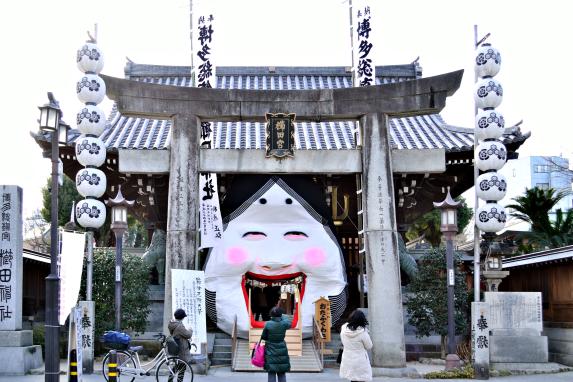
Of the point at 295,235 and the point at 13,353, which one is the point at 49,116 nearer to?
the point at 13,353

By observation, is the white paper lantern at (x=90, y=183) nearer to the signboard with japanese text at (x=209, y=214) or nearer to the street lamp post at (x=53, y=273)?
the signboard with japanese text at (x=209, y=214)

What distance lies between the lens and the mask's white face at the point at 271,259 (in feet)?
60.0

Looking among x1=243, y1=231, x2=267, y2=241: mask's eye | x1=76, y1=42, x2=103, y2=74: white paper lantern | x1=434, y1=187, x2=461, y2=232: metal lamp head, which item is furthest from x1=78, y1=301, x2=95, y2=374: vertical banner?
x1=434, y1=187, x2=461, y2=232: metal lamp head

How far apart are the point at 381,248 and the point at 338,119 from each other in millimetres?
3301

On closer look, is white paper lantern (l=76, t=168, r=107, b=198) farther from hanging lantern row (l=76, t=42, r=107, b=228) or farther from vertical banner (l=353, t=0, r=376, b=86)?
vertical banner (l=353, t=0, r=376, b=86)

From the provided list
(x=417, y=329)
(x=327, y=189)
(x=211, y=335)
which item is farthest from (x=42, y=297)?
(x=417, y=329)

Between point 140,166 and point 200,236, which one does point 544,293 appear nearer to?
point 200,236

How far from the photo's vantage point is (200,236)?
18.0 meters

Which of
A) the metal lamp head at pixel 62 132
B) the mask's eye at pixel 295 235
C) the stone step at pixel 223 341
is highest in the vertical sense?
the metal lamp head at pixel 62 132

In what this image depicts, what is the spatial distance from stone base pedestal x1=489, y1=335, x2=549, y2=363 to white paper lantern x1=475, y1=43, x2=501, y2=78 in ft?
20.9

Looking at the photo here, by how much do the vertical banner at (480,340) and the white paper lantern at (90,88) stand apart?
9.71 metres

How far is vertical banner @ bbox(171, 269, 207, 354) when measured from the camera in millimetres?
15000

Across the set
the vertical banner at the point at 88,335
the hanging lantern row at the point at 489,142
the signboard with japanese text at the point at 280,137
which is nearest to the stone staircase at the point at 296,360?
the vertical banner at the point at 88,335

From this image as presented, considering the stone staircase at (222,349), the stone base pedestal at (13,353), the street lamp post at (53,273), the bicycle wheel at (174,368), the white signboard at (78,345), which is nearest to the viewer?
the street lamp post at (53,273)
